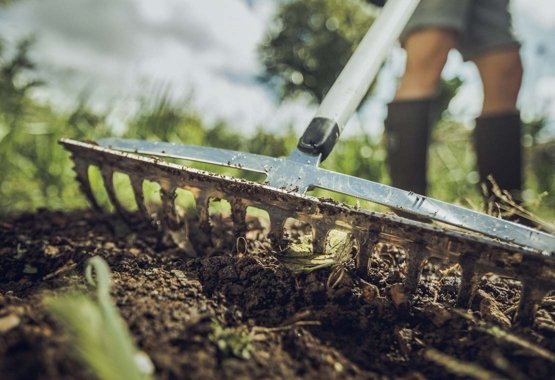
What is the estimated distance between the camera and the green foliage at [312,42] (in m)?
11.8

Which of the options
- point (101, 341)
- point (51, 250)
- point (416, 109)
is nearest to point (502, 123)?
point (416, 109)

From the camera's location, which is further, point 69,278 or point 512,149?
point 512,149

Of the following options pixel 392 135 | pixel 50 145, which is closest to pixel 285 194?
pixel 392 135

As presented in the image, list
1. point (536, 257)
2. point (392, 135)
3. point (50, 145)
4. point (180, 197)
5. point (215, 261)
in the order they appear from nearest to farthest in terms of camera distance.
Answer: point (536, 257)
point (215, 261)
point (392, 135)
point (180, 197)
point (50, 145)

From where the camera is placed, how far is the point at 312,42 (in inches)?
473

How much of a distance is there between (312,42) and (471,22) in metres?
9.93

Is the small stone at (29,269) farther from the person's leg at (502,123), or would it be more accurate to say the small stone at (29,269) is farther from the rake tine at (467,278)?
the person's leg at (502,123)

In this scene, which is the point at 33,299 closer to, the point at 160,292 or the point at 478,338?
the point at 160,292

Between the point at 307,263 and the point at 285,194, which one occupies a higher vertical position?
the point at 285,194

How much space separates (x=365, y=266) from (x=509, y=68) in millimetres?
1985

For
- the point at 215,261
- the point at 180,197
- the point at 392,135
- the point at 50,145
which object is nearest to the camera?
the point at 215,261

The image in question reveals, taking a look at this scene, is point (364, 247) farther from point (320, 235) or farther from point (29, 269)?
point (29, 269)

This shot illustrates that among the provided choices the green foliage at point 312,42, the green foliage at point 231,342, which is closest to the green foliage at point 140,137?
the green foliage at point 231,342

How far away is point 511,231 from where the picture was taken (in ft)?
3.27
